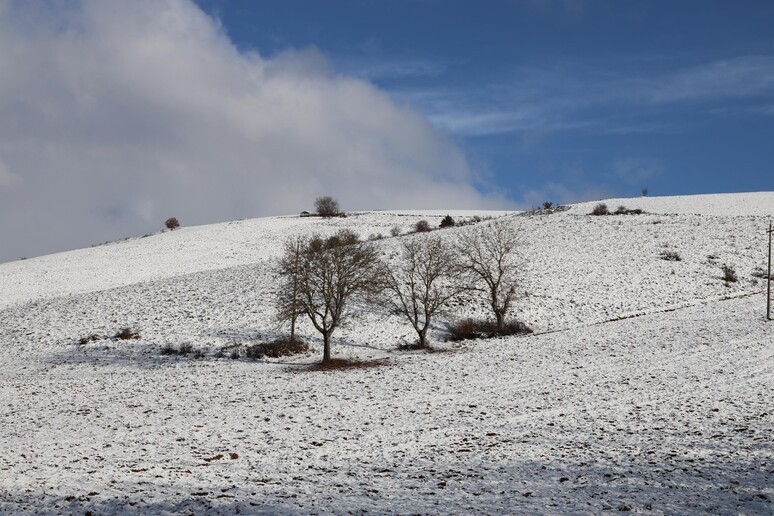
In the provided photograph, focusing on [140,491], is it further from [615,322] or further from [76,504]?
[615,322]

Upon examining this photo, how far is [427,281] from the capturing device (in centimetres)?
4066

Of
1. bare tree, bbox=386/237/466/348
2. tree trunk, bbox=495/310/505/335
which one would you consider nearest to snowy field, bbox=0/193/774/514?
bare tree, bbox=386/237/466/348

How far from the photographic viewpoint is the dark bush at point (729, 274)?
1852 inches

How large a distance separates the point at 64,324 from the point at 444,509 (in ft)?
132

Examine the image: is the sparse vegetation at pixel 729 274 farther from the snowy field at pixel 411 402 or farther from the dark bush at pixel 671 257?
the dark bush at pixel 671 257

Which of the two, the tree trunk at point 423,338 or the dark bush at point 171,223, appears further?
the dark bush at point 171,223

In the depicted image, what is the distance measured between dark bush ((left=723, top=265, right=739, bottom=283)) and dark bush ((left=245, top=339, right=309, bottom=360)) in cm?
3486

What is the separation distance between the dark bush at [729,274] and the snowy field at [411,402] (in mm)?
552

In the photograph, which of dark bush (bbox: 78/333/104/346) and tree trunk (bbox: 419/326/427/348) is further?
dark bush (bbox: 78/333/104/346)

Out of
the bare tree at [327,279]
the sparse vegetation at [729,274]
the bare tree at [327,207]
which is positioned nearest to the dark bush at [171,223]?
the bare tree at [327,207]

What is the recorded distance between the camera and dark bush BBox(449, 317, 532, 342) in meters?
39.3

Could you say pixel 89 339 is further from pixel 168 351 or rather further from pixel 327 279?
pixel 327 279

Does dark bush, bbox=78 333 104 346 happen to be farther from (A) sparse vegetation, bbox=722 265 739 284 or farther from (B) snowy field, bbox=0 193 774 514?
(A) sparse vegetation, bbox=722 265 739 284

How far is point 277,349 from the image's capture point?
35406 millimetres
